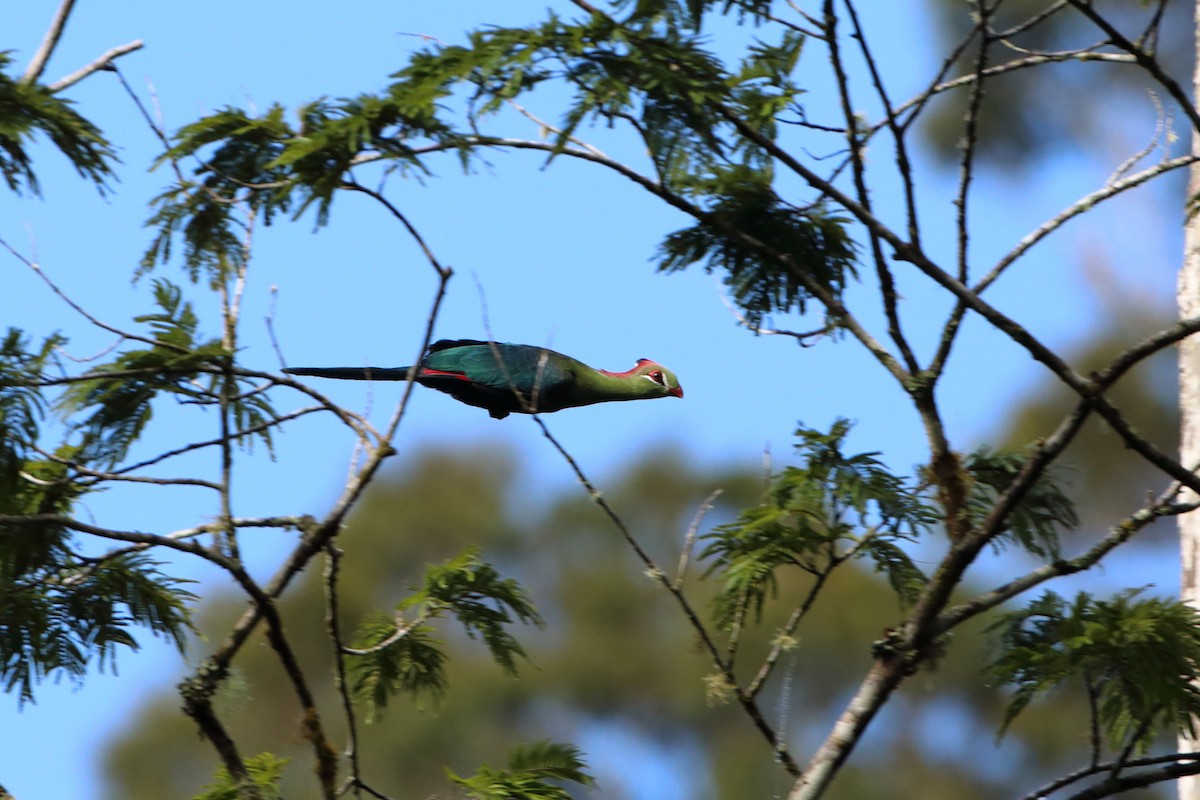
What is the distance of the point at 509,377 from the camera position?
146 inches

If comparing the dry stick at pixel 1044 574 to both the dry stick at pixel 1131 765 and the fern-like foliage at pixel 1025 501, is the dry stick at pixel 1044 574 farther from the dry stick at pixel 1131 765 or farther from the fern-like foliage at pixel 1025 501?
the dry stick at pixel 1131 765

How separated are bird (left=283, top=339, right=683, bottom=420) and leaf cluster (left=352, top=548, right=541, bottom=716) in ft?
1.89

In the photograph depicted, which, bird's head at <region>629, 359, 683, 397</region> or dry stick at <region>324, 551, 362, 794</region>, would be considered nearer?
dry stick at <region>324, 551, 362, 794</region>

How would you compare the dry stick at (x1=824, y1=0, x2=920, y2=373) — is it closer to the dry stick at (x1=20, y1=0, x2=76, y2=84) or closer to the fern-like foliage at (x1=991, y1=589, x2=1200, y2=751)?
the fern-like foliage at (x1=991, y1=589, x2=1200, y2=751)

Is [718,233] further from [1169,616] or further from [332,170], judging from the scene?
[1169,616]

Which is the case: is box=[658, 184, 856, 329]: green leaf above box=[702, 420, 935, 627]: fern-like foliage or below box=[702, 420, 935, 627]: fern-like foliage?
above

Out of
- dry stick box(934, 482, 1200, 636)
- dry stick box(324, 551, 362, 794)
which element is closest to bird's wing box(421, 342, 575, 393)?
dry stick box(324, 551, 362, 794)

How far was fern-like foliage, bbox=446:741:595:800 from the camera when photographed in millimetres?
3863

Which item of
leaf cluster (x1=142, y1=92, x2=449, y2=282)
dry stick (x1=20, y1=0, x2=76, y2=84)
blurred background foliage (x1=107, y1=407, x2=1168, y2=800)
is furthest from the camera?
blurred background foliage (x1=107, y1=407, x2=1168, y2=800)

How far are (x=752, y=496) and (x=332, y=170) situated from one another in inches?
719

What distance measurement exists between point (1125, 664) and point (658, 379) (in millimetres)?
1476

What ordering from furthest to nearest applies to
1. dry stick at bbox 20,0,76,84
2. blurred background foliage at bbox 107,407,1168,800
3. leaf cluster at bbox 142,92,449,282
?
1. blurred background foliage at bbox 107,407,1168,800
2. dry stick at bbox 20,0,76,84
3. leaf cluster at bbox 142,92,449,282

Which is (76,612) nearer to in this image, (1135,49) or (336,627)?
(336,627)

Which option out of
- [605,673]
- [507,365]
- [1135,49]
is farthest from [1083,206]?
[605,673]
